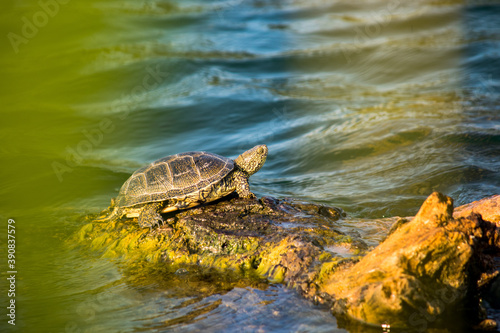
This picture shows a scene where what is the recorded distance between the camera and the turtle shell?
4.28m

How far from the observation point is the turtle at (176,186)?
4.29m

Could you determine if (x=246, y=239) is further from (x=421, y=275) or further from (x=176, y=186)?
(x=421, y=275)

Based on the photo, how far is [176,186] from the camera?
169 inches

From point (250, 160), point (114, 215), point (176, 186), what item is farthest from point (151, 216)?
point (250, 160)

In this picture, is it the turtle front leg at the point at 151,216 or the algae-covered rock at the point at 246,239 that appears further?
the turtle front leg at the point at 151,216

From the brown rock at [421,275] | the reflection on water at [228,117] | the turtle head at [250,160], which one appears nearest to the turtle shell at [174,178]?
the turtle head at [250,160]

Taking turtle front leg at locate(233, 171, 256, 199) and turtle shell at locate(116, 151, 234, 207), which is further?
turtle front leg at locate(233, 171, 256, 199)

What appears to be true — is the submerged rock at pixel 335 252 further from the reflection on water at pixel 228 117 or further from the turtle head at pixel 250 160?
the turtle head at pixel 250 160

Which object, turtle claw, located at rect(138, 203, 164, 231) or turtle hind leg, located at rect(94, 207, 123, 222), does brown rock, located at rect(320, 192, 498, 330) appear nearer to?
turtle claw, located at rect(138, 203, 164, 231)

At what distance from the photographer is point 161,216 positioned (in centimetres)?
431

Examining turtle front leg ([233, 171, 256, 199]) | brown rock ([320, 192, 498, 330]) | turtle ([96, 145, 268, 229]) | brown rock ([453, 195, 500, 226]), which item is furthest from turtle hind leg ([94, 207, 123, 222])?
brown rock ([453, 195, 500, 226])

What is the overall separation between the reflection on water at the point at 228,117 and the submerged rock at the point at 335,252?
0.17 meters

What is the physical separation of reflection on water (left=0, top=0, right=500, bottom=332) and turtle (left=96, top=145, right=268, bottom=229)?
53 centimetres

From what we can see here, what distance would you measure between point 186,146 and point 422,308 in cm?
607
